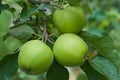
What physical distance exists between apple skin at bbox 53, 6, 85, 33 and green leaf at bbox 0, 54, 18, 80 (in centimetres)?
16

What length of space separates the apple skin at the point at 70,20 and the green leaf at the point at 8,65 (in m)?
0.16

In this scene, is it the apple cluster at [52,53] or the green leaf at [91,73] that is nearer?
the apple cluster at [52,53]

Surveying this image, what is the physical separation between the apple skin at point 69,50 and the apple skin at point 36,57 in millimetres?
23

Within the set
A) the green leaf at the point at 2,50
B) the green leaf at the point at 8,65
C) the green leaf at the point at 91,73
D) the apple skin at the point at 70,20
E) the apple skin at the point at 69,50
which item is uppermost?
the apple skin at the point at 70,20

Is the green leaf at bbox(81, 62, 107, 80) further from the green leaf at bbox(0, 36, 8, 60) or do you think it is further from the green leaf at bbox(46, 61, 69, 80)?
the green leaf at bbox(0, 36, 8, 60)

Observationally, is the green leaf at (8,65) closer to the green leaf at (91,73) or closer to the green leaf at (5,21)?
the green leaf at (5,21)

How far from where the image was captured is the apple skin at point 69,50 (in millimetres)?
998

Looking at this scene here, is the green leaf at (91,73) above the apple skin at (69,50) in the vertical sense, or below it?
below

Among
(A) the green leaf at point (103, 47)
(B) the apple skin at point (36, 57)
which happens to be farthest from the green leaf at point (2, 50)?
(A) the green leaf at point (103, 47)

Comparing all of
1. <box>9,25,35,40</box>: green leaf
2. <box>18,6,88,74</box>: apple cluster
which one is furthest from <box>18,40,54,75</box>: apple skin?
<box>9,25,35,40</box>: green leaf

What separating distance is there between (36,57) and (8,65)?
0.53 ft

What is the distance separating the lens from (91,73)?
45.2 inches

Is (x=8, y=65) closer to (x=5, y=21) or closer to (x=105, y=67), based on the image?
(x=5, y=21)

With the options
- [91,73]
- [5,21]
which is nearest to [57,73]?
[91,73]
